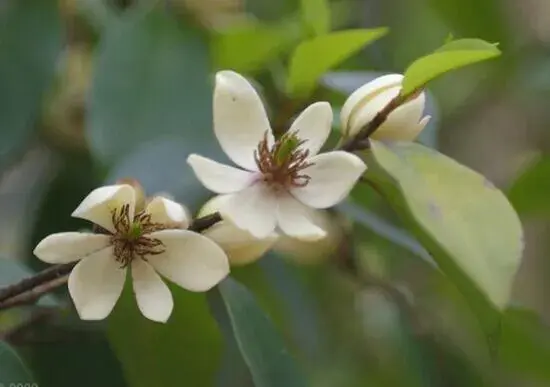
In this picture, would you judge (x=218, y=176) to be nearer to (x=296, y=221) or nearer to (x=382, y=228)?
(x=296, y=221)

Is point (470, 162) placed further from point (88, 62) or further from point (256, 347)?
point (256, 347)

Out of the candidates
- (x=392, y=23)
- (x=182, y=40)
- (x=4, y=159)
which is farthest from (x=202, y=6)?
(x=392, y=23)

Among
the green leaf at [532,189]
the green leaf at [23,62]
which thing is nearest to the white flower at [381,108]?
the green leaf at [532,189]

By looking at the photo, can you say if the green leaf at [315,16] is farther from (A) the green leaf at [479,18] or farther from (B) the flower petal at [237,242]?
(A) the green leaf at [479,18]

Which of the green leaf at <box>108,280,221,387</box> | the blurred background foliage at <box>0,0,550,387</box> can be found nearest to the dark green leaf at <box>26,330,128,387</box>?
the blurred background foliage at <box>0,0,550,387</box>

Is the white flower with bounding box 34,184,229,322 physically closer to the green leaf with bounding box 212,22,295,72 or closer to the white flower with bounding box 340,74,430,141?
the white flower with bounding box 340,74,430,141

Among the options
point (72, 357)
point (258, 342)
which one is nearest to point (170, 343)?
point (258, 342)
